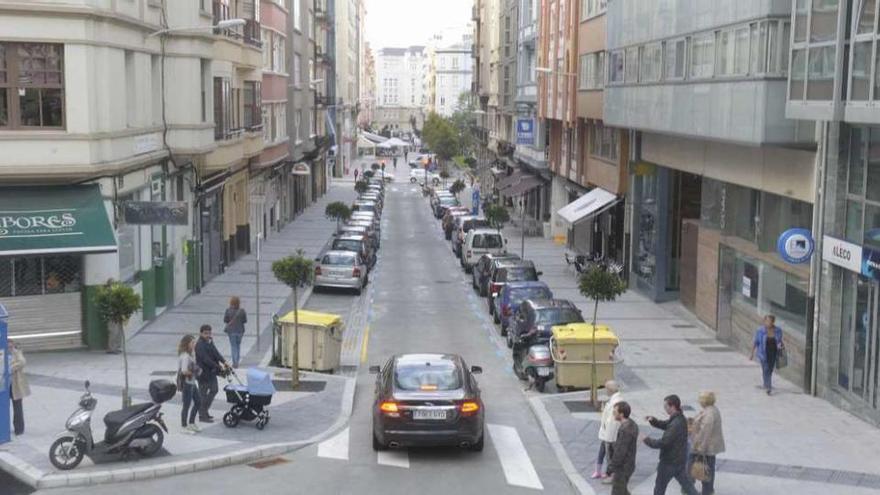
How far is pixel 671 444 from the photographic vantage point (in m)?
13.1

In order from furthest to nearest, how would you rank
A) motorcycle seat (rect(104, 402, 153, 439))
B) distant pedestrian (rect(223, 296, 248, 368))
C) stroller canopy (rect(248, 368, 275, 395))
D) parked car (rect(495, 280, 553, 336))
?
parked car (rect(495, 280, 553, 336))
distant pedestrian (rect(223, 296, 248, 368))
stroller canopy (rect(248, 368, 275, 395))
motorcycle seat (rect(104, 402, 153, 439))

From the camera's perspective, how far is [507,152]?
250 feet

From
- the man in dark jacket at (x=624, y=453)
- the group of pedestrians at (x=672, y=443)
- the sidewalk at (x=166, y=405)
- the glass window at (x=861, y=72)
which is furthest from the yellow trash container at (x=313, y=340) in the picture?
the glass window at (x=861, y=72)

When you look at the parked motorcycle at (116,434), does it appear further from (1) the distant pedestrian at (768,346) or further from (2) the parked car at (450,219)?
(2) the parked car at (450,219)

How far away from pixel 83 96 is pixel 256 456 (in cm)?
1041

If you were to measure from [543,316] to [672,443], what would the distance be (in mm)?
11072

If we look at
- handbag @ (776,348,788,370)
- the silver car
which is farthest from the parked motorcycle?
the silver car

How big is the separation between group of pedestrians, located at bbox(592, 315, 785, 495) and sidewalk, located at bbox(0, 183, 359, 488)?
5263 millimetres

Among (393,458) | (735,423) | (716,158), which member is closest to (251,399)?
(393,458)

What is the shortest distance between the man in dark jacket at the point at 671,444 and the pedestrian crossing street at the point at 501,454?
2.15 m

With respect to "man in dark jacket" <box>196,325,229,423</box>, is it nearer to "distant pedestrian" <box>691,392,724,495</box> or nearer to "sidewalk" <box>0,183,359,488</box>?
"sidewalk" <box>0,183,359,488</box>

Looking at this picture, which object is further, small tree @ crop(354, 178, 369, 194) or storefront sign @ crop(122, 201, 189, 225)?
small tree @ crop(354, 178, 369, 194)

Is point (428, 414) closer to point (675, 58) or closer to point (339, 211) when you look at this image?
point (675, 58)

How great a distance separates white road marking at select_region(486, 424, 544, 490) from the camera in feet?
49.9
